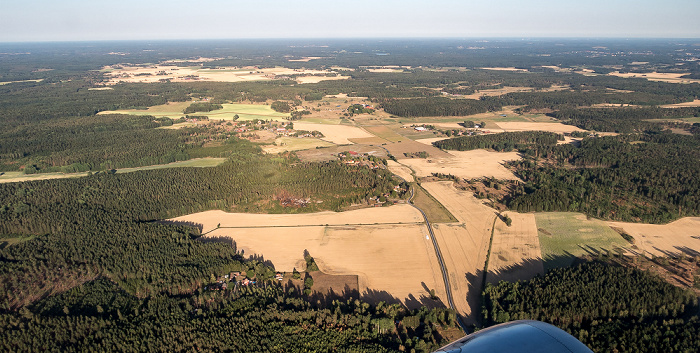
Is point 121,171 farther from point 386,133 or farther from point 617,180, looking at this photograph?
point 617,180

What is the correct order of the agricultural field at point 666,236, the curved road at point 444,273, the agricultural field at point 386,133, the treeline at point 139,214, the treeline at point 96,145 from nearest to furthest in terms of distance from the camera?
1. the curved road at point 444,273
2. the treeline at point 139,214
3. the agricultural field at point 666,236
4. the treeline at point 96,145
5. the agricultural field at point 386,133

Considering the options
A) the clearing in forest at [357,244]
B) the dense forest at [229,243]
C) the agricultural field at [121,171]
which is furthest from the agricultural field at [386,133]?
the clearing in forest at [357,244]

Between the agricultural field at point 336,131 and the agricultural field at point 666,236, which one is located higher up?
the agricultural field at point 336,131

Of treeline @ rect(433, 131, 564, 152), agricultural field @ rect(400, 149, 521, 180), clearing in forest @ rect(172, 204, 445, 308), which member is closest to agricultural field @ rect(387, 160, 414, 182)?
agricultural field @ rect(400, 149, 521, 180)

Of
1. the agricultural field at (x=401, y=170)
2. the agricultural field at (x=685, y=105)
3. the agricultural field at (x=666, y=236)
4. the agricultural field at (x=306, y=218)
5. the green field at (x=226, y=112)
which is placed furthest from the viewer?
the agricultural field at (x=685, y=105)

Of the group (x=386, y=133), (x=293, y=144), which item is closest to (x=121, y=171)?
(x=293, y=144)

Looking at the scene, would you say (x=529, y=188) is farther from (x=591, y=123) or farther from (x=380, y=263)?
(x=591, y=123)

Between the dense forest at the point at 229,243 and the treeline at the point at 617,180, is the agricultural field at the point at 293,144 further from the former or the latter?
the treeline at the point at 617,180
